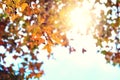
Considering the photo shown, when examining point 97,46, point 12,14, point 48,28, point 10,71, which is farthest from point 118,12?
point 10,71

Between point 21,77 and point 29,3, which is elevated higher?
point 29,3

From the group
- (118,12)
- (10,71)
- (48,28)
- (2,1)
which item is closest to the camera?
(2,1)

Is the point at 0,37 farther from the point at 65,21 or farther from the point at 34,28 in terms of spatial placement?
the point at 65,21

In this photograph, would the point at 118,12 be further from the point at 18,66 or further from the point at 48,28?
the point at 18,66

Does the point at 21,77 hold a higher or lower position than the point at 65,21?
lower

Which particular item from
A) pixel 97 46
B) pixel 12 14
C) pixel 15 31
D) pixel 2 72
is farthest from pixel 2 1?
pixel 97 46

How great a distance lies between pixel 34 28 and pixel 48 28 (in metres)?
0.43

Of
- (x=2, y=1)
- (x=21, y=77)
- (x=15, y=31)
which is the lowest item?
(x=21, y=77)

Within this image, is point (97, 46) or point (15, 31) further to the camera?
point (15, 31)

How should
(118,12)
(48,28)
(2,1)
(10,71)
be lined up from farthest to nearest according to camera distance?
(10,71)
(118,12)
(48,28)
(2,1)

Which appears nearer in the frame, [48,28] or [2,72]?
[48,28]

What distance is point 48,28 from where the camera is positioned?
859cm

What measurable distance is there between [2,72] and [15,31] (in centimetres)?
147

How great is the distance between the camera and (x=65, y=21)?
9.52 meters
